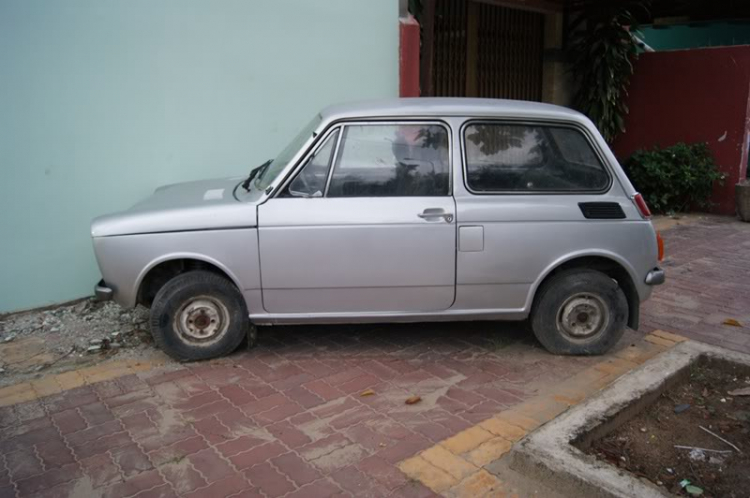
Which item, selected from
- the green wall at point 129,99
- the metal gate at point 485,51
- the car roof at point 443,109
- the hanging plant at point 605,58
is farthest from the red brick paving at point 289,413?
the hanging plant at point 605,58

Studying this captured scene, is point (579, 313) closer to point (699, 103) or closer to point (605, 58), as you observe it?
point (605, 58)

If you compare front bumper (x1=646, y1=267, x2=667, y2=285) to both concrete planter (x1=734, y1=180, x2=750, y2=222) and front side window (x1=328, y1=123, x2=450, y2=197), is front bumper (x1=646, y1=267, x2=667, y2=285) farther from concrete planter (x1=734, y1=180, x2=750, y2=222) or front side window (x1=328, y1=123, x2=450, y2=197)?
concrete planter (x1=734, y1=180, x2=750, y2=222)

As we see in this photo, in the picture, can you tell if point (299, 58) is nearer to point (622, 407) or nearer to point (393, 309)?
point (393, 309)

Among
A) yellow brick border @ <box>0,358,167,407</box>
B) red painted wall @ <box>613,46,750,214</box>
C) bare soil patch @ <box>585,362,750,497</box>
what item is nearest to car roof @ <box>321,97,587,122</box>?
bare soil patch @ <box>585,362,750,497</box>

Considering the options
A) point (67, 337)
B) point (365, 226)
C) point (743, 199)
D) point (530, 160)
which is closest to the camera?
point (365, 226)

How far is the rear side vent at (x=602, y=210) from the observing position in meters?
4.29

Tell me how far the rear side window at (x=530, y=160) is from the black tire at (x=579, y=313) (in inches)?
26.1

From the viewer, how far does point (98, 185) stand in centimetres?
558

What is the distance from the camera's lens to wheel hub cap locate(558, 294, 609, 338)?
440 cm

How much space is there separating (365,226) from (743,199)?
25.3 ft

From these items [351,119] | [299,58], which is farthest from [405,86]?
[351,119]

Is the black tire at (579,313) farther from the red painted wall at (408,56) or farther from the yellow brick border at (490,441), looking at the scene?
the red painted wall at (408,56)

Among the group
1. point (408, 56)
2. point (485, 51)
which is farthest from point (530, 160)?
point (485, 51)

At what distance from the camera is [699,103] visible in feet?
32.6
